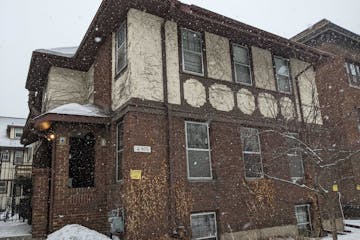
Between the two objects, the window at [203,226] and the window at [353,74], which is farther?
the window at [353,74]

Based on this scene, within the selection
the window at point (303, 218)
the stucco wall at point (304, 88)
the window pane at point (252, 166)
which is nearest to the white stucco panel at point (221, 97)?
the window pane at point (252, 166)

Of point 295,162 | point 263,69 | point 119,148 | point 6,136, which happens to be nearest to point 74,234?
point 119,148

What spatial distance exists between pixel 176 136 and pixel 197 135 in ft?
2.71

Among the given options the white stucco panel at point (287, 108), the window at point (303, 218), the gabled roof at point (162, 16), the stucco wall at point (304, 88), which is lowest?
the window at point (303, 218)

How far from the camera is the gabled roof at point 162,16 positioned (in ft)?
28.2

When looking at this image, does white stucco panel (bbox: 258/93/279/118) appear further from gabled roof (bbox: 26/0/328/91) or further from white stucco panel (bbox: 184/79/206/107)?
white stucco panel (bbox: 184/79/206/107)

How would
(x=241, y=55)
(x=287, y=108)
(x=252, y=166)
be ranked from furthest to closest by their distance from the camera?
(x=287, y=108) < (x=241, y=55) < (x=252, y=166)

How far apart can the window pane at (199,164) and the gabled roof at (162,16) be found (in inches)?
154

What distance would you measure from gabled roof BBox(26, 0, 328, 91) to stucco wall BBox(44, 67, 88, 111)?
0.93ft

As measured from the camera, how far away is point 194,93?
358 inches

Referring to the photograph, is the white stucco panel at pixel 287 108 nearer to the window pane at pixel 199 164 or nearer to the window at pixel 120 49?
the window pane at pixel 199 164

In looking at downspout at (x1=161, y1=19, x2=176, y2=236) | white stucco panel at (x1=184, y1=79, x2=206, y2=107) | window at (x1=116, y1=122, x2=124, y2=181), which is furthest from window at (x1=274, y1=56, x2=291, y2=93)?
window at (x1=116, y1=122, x2=124, y2=181)

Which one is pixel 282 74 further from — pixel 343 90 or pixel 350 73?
pixel 350 73

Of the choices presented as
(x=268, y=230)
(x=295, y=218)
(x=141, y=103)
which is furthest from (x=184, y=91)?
(x=295, y=218)
